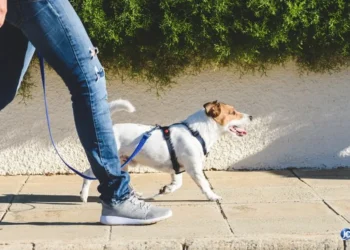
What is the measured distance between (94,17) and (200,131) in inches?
62.0

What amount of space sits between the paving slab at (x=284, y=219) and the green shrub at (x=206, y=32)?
74.6 inches

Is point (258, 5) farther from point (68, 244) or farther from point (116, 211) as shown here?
point (68, 244)

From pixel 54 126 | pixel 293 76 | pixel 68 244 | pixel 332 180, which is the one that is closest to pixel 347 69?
pixel 293 76

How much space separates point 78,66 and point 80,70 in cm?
3

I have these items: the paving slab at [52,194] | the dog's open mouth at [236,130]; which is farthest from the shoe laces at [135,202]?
the dog's open mouth at [236,130]

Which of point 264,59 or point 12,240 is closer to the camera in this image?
point 12,240

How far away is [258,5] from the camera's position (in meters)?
6.53

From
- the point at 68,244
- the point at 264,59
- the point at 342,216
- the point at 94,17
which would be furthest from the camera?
the point at 264,59

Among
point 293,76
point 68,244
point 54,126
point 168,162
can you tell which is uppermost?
point 293,76

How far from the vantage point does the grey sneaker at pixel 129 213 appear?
459 centimetres

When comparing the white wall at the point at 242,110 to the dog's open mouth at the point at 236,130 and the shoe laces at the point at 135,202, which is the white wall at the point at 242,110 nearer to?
the dog's open mouth at the point at 236,130

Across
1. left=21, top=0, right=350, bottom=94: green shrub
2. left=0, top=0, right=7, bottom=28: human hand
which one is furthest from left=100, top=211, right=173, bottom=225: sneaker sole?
left=21, top=0, right=350, bottom=94: green shrub

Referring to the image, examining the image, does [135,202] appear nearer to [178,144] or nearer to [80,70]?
[80,70]

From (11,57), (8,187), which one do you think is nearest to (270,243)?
(11,57)
